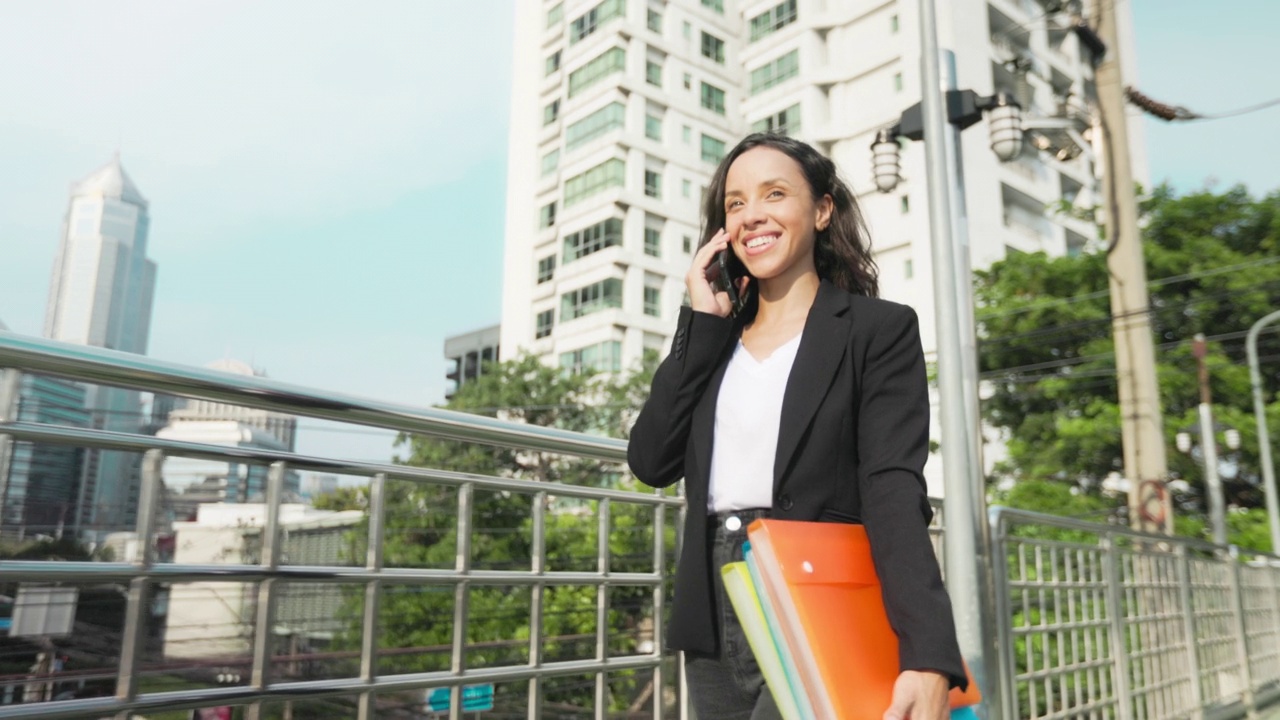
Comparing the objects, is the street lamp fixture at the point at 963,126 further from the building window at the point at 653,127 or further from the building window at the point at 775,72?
the building window at the point at 653,127

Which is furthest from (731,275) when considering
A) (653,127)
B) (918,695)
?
(653,127)

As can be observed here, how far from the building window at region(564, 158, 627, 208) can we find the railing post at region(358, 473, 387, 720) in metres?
35.0

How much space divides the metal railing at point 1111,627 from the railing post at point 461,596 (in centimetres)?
270

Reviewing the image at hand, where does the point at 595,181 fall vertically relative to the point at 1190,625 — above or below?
above

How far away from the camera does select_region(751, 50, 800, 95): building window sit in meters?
36.0

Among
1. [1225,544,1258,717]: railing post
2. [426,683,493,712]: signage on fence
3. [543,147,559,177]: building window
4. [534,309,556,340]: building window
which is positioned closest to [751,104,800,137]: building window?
[543,147,559,177]: building window

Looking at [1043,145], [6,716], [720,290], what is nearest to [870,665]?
[720,290]

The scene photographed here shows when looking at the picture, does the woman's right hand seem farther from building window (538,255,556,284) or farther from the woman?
building window (538,255,556,284)

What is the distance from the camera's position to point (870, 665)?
1.30m

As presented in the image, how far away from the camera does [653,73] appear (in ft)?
125

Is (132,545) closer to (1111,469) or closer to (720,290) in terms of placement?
(720,290)

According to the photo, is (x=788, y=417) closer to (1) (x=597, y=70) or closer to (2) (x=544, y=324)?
(2) (x=544, y=324)

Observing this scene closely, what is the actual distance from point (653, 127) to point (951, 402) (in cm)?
3367

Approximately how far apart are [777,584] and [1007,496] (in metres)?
18.1
